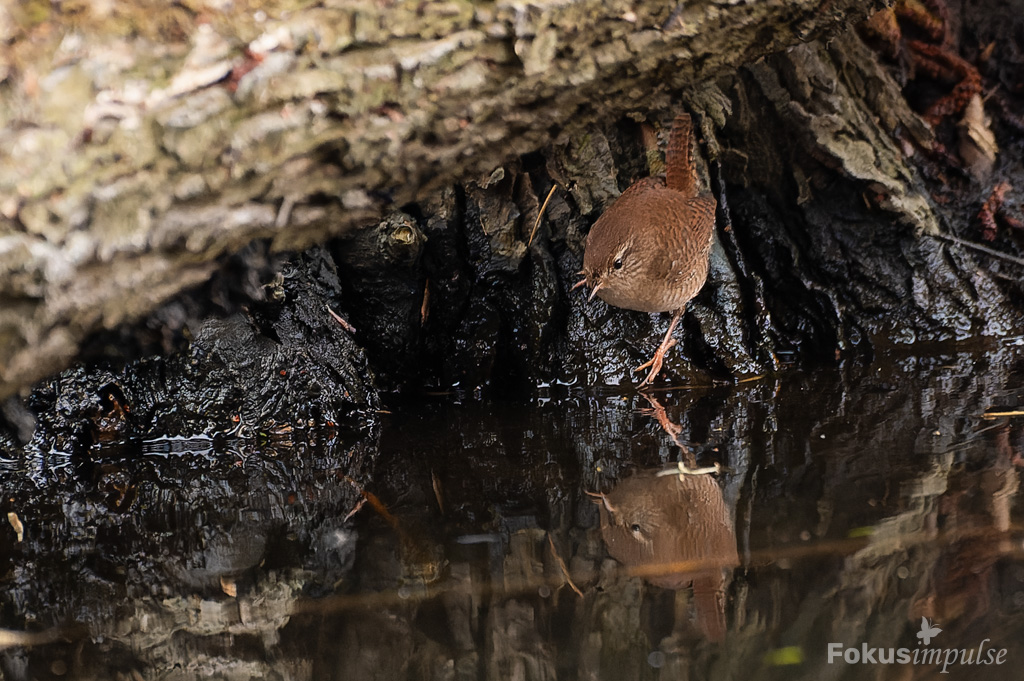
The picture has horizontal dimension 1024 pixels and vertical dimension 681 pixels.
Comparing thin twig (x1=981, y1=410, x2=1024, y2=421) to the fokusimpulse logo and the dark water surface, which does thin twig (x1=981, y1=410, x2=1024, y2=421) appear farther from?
the fokusimpulse logo

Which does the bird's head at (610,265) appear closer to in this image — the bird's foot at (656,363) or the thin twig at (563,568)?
the bird's foot at (656,363)

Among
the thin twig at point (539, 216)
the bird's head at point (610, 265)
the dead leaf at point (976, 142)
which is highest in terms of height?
the dead leaf at point (976, 142)

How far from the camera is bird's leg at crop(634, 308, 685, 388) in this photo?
4.09 m

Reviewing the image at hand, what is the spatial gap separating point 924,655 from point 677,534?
2.49 feet

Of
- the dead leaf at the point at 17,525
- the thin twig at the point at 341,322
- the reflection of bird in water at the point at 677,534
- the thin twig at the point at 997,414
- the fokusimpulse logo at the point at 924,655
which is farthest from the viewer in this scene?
the thin twig at the point at 341,322

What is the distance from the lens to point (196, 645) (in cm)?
202

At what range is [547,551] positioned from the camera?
90.7 inches

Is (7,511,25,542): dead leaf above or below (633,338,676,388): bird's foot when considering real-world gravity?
below

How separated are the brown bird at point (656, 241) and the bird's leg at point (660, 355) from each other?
22cm

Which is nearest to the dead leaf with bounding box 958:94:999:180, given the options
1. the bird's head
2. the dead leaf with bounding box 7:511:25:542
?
Result: the bird's head

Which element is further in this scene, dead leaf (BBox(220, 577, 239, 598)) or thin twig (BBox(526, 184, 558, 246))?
thin twig (BBox(526, 184, 558, 246))

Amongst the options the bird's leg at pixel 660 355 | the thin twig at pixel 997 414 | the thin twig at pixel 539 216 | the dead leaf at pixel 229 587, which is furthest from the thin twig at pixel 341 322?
the thin twig at pixel 997 414

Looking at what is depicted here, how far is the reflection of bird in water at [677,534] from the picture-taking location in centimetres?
204

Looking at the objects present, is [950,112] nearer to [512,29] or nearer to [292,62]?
[512,29]
